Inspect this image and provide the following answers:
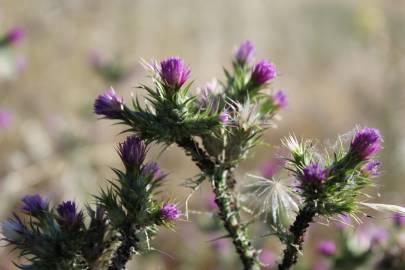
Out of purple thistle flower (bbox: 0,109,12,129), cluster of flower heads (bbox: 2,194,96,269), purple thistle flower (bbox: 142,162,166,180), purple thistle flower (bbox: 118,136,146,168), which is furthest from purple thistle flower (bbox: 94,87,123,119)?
purple thistle flower (bbox: 0,109,12,129)

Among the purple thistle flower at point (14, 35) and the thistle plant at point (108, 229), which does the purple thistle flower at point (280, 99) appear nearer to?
the thistle plant at point (108, 229)

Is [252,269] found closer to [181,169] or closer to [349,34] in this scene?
[181,169]

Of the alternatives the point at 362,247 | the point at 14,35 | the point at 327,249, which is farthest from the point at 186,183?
the point at 14,35

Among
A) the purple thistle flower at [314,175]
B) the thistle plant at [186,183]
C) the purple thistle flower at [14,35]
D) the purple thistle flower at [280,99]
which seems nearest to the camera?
the purple thistle flower at [314,175]

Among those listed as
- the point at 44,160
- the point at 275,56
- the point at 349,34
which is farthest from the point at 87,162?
the point at 349,34

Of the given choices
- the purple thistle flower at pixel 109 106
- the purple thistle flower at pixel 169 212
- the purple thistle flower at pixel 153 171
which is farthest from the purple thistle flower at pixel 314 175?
the purple thistle flower at pixel 109 106
